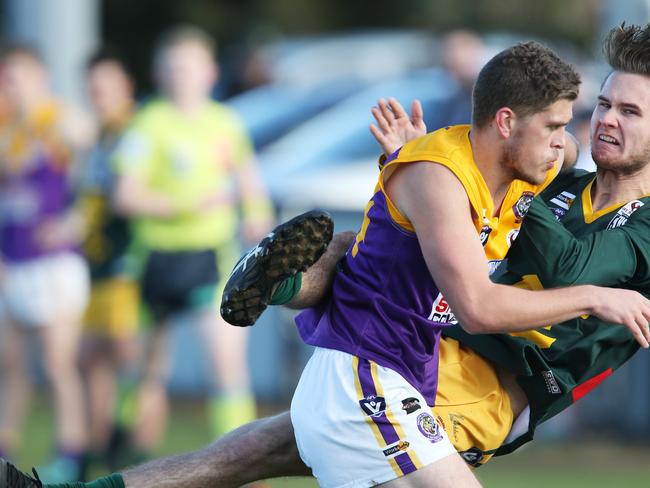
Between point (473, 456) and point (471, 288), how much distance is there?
932 mm

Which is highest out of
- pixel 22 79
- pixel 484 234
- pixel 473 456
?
pixel 22 79

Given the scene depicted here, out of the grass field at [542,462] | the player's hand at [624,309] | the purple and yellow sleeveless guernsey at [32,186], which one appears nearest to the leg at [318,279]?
the player's hand at [624,309]

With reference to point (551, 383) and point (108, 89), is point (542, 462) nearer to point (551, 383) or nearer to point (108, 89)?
point (108, 89)

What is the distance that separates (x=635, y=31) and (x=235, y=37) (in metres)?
16.5

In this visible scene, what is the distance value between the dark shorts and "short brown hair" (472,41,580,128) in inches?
156

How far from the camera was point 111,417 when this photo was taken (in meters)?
8.23

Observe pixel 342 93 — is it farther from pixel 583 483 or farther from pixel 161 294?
pixel 583 483

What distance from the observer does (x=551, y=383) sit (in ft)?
15.5

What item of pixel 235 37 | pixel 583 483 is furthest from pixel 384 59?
pixel 583 483

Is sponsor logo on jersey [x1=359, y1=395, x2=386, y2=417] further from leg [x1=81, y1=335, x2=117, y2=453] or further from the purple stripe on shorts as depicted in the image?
leg [x1=81, y1=335, x2=117, y2=453]

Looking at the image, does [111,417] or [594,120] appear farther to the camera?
[111,417]

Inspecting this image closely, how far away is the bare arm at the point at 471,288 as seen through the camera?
406 centimetres

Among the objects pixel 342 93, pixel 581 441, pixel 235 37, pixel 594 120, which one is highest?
pixel 235 37

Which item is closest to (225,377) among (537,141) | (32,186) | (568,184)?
(32,186)
